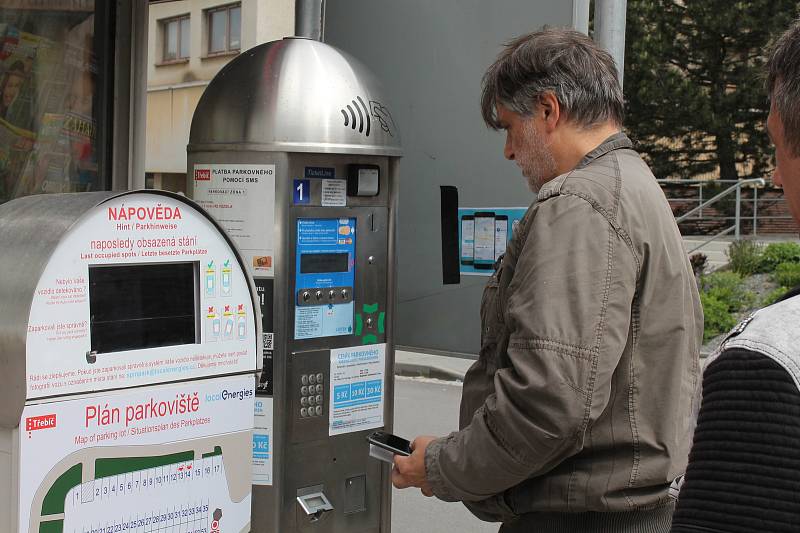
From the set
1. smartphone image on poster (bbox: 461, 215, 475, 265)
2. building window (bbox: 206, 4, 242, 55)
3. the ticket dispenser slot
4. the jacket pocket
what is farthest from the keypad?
building window (bbox: 206, 4, 242, 55)

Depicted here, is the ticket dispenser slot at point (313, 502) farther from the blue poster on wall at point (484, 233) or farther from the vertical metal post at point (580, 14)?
the vertical metal post at point (580, 14)

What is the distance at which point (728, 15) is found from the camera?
22500mm

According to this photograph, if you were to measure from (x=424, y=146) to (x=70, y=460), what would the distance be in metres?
6.51

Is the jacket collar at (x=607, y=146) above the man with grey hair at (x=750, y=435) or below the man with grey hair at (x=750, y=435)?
above

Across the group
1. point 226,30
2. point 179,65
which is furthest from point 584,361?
point 179,65

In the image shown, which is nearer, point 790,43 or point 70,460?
point 790,43

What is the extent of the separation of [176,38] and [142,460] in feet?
69.5

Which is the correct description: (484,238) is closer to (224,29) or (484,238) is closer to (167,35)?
(224,29)

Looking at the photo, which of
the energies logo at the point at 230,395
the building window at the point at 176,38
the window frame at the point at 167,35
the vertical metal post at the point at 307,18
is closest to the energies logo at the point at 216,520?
the energies logo at the point at 230,395

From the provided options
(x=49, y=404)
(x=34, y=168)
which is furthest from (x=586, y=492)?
(x=34, y=168)

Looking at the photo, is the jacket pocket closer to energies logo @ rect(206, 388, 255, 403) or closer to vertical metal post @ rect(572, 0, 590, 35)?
energies logo @ rect(206, 388, 255, 403)

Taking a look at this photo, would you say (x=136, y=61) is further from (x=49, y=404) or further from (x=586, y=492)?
(x=586, y=492)

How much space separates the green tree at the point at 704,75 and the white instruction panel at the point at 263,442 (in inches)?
812

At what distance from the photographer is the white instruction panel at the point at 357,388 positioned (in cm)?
357
